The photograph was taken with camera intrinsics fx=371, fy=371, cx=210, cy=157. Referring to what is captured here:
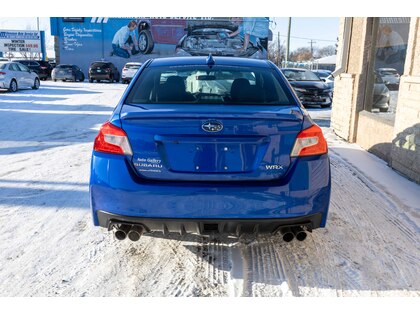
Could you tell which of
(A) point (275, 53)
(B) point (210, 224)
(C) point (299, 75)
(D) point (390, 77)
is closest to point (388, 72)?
(D) point (390, 77)

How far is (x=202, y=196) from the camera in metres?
2.49

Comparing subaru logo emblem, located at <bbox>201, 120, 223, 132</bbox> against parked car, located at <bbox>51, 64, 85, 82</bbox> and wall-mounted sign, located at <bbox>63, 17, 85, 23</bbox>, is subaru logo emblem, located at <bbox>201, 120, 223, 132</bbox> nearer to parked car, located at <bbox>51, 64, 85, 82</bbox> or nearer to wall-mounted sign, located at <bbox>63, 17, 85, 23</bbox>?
parked car, located at <bbox>51, 64, 85, 82</bbox>

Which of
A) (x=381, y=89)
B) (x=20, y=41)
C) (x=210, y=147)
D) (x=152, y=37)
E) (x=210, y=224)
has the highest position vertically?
(x=152, y=37)

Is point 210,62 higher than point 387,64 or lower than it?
lower

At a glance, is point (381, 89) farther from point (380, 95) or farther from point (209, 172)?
point (209, 172)

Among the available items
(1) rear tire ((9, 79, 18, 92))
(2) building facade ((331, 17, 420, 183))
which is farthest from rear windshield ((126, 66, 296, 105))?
(1) rear tire ((9, 79, 18, 92))

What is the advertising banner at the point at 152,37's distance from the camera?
32.5 meters

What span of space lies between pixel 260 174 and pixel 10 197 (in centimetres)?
319

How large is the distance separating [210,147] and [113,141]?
69 centimetres

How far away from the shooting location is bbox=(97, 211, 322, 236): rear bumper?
2543 mm

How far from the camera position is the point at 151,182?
2.54 m

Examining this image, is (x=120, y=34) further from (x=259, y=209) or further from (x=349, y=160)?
(x=259, y=209)

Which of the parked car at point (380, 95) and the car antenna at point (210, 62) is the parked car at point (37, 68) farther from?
the car antenna at point (210, 62)

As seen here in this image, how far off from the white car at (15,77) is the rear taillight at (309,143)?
61.2 ft
